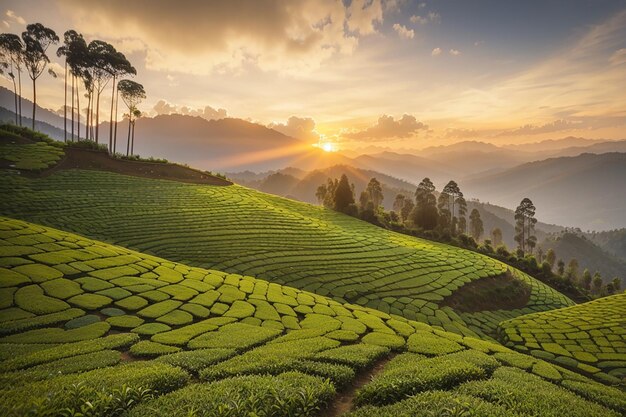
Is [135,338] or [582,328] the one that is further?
[582,328]

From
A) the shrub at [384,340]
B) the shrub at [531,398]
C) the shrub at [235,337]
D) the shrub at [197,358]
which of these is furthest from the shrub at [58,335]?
the shrub at [531,398]

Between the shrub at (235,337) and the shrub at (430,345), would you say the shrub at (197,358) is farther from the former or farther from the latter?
the shrub at (430,345)

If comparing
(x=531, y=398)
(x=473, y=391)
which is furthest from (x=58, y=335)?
(x=531, y=398)

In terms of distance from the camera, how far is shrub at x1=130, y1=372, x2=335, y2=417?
5941mm

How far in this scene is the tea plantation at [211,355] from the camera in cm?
639

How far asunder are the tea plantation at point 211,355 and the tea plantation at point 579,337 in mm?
5168

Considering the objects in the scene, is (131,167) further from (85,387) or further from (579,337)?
(579,337)

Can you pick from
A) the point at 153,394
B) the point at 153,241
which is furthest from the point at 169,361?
the point at 153,241

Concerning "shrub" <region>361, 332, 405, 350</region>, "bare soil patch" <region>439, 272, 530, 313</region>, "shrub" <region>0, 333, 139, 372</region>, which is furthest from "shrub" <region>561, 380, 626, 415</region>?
"shrub" <region>0, 333, 139, 372</region>

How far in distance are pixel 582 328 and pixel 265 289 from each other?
65.1ft

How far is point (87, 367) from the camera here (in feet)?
25.3

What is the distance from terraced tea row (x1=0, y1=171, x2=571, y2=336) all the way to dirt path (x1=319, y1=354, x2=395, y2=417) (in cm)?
993

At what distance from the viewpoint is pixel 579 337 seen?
17422 mm

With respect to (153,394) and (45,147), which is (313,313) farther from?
(45,147)
